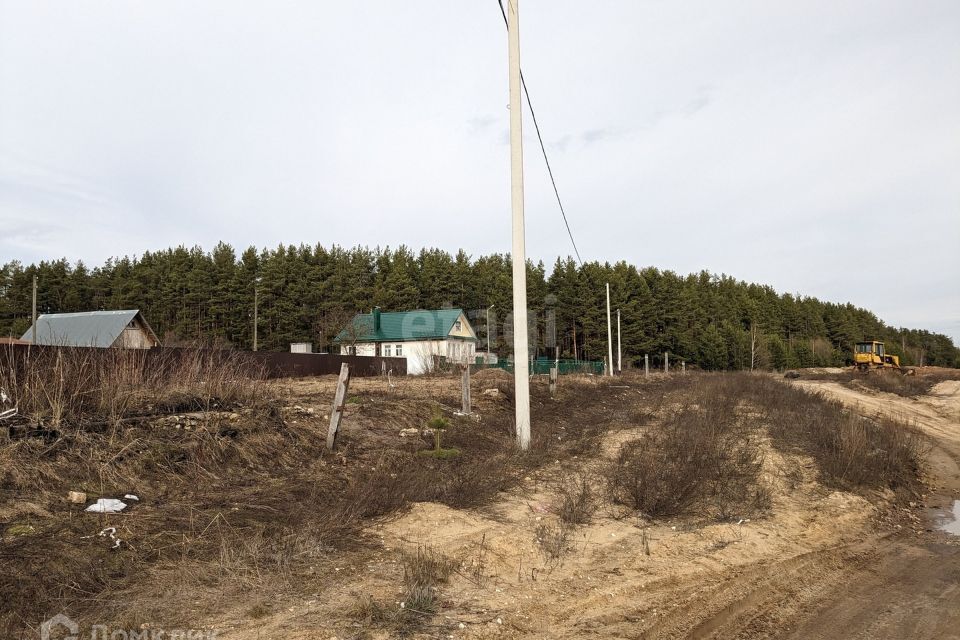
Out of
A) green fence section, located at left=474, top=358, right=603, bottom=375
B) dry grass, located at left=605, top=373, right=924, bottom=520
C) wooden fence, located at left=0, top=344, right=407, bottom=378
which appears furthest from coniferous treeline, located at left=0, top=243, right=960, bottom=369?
dry grass, located at left=605, top=373, right=924, bottom=520

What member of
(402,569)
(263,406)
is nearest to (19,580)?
(402,569)

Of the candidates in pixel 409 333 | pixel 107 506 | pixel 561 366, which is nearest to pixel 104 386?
pixel 107 506

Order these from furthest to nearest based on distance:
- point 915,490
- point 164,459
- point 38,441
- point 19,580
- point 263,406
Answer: point 263,406
point 915,490
point 164,459
point 38,441
point 19,580

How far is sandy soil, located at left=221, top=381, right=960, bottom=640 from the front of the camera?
3.81m

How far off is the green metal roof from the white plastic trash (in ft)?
150

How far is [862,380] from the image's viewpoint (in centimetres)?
3606

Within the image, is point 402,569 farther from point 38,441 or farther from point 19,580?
point 38,441

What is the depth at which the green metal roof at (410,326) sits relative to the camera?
52875 millimetres

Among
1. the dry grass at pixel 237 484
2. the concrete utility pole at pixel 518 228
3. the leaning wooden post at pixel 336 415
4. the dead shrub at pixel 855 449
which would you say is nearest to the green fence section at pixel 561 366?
the dead shrub at pixel 855 449

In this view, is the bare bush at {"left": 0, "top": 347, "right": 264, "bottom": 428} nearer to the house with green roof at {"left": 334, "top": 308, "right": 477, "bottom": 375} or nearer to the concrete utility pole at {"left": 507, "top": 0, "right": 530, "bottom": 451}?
the concrete utility pole at {"left": 507, "top": 0, "right": 530, "bottom": 451}

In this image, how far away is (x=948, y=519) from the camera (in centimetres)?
712

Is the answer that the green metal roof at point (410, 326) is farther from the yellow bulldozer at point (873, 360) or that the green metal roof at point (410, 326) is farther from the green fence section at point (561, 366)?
the yellow bulldozer at point (873, 360)

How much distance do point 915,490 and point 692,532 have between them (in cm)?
496

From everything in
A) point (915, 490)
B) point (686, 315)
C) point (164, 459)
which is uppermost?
point (686, 315)
